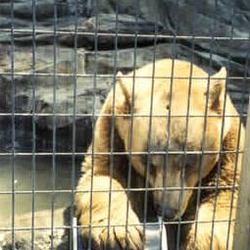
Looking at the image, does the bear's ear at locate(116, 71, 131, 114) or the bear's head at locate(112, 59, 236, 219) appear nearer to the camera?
the bear's head at locate(112, 59, 236, 219)

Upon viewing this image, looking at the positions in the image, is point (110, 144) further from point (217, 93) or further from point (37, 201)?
point (37, 201)

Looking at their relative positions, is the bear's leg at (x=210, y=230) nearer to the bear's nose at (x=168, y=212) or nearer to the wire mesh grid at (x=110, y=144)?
the wire mesh grid at (x=110, y=144)

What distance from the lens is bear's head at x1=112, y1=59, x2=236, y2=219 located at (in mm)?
3219

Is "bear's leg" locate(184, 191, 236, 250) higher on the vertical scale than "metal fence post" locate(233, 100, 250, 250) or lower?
lower

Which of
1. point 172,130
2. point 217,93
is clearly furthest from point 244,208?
point 217,93

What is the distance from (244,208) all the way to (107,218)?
0.94 metres

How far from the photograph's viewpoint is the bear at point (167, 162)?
3236 millimetres

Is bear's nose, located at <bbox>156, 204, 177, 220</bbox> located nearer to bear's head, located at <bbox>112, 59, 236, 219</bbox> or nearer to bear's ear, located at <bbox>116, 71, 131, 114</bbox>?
bear's head, located at <bbox>112, 59, 236, 219</bbox>

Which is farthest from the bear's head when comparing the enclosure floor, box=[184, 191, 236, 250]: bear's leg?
the enclosure floor

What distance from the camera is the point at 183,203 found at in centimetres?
330

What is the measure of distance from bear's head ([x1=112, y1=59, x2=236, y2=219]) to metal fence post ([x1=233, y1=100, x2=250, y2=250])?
0.35m

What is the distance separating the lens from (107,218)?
3.47 meters

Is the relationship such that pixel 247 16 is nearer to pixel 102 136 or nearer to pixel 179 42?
pixel 179 42

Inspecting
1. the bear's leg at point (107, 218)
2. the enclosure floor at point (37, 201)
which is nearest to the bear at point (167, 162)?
the bear's leg at point (107, 218)
